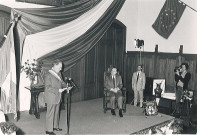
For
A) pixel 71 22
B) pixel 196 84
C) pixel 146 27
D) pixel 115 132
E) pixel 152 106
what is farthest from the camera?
pixel 146 27

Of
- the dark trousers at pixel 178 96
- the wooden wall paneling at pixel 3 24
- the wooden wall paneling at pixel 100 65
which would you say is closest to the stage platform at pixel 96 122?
the dark trousers at pixel 178 96

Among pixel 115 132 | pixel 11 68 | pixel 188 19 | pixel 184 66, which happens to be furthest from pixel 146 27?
pixel 11 68

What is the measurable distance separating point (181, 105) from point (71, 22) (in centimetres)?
397

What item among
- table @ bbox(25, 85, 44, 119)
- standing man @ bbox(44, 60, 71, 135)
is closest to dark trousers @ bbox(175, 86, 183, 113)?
standing man @ bbox(44, 60, 71, 135)

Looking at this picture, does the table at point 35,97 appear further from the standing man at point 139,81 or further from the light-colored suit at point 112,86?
the standing man at point 139,81

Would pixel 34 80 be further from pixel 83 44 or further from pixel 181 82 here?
pixel 181 82

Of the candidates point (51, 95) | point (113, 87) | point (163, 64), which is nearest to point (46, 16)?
point (51, 95)

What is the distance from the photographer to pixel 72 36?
467 centimetres

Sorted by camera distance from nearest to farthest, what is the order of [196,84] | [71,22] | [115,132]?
1. [71,22]
2. [115,132]
3. [196,84]

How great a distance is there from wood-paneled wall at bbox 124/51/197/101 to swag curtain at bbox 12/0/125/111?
3.48m

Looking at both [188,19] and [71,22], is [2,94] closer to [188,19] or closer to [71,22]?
[71,22]

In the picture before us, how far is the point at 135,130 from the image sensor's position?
5.27 m

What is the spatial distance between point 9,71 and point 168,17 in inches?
209

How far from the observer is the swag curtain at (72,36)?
454 cm
